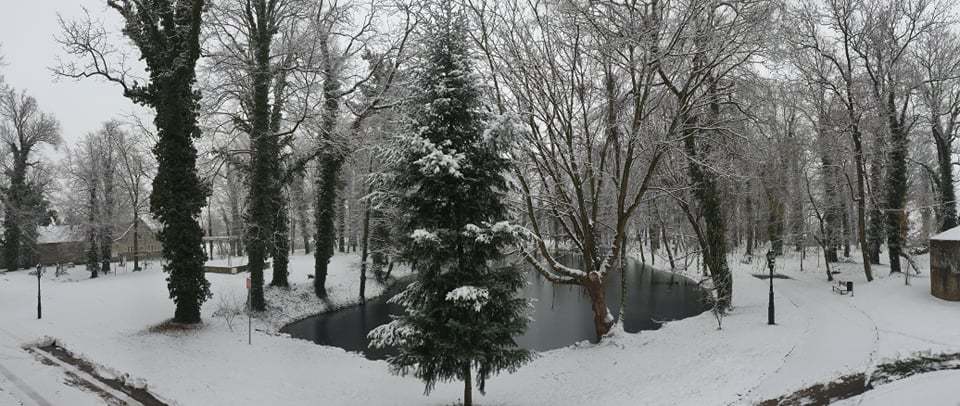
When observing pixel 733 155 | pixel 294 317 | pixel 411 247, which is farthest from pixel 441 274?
pixel 294 317

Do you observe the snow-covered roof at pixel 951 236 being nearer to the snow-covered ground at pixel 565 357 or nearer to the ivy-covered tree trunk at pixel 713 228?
the snow-covered ground at pixel 565 357

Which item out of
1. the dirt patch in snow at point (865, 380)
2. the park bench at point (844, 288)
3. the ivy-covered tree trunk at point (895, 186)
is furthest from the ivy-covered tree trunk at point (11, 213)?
the ivy-covered tree trunk at point (895, 186)

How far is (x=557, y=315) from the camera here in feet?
71.9

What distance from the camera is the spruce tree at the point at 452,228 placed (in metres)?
10.1

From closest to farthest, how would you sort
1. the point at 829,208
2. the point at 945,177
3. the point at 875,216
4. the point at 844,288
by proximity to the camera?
the point at 844,288 → the point at 945,177 → the point at 875,216 → the point at 829,208

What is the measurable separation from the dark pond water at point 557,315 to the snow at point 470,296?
190 inches

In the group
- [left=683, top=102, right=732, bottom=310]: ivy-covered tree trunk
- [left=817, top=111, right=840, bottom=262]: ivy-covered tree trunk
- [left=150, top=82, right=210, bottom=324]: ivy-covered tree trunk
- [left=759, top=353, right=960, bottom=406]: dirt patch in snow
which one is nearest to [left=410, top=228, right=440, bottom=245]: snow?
[left=759, top=353, right=960, bottom=406]: dirt patch in snow

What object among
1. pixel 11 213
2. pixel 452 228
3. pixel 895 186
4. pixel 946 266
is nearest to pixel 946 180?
pixel 895 186

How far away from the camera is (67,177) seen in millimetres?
40000

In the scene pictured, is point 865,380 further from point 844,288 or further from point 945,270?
point 844,288

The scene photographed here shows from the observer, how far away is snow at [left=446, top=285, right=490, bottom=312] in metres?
9.52

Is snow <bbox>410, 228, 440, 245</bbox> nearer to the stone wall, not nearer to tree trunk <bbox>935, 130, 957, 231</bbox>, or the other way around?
the stone wall

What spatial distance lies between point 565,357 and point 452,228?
258 inches

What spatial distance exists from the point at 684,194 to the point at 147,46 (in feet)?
60.0
